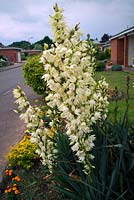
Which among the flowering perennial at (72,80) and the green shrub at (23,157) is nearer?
the flowering perennial at (72,80)

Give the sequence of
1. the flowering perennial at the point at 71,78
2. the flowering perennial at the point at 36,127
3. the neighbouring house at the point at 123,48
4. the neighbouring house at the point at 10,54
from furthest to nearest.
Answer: the neighbouring house at the point at 10,54, the neighbouring house at the point at 123,48, the flowering perennial at the point at 36,127, the flowering perennial at the point at 71,78

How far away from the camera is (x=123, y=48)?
2952 centimetres

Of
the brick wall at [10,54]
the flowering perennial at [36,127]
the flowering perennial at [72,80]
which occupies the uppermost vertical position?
the flowering perennial at [72,80]

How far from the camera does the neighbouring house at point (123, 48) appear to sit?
25.5 meters

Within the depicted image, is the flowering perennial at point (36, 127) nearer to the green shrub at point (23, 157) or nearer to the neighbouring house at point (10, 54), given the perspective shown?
the green shrub at point (23, 157)

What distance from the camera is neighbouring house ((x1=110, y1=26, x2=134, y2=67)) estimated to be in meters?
25.5

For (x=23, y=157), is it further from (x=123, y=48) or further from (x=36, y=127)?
(x=123, y=48)

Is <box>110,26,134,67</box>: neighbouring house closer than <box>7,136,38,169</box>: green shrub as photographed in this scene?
No

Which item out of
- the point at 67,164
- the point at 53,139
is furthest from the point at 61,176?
the point at 53,139

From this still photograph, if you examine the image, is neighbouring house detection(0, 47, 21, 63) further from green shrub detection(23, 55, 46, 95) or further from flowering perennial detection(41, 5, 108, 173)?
flowering perennial detection(41, 5, 108, 173)

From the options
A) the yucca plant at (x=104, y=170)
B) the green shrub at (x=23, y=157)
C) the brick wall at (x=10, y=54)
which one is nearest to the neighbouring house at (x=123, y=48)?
the green shrub at (x=23, y=157)

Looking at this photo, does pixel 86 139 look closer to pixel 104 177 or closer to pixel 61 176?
pixel 104 177

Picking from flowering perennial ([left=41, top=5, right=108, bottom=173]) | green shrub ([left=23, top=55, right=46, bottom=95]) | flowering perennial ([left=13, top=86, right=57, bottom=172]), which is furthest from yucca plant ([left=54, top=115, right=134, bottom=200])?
green shrub ([left=23, top=55, right=46, bottom=95])

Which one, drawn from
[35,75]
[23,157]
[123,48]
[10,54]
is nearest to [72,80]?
[23,157]
